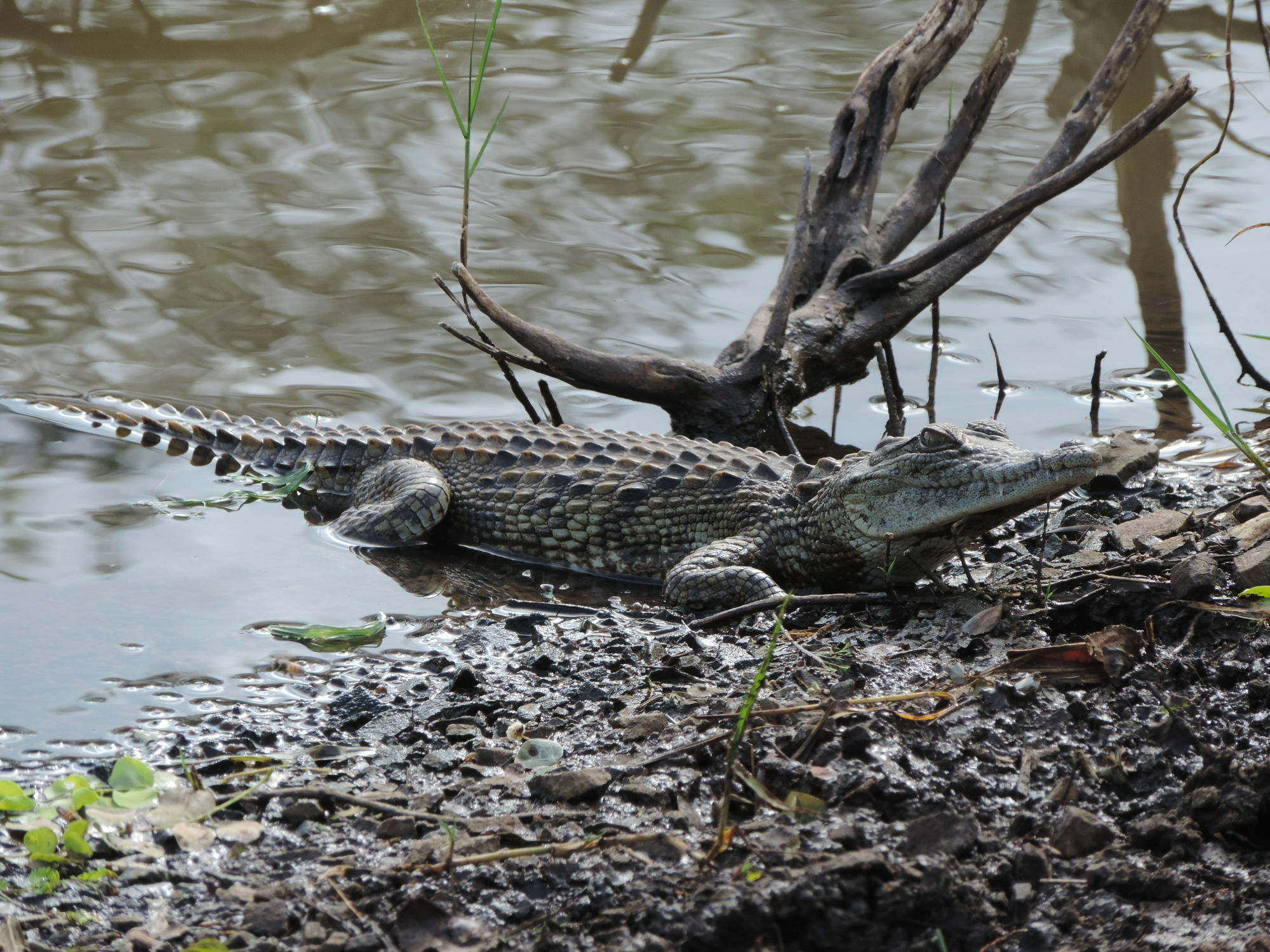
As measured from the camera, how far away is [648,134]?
1003 cm

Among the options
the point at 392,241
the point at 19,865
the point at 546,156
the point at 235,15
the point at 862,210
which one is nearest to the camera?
the point at 19,865

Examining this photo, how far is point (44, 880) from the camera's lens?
268 centimetres

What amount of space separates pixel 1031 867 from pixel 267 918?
1.59 m

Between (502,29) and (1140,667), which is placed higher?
(502,29)

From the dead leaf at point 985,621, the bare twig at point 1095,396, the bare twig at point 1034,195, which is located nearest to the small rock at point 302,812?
the dead leaf at point 985,621

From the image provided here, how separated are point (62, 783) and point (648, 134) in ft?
26.6

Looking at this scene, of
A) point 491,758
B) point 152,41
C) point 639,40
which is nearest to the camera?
point 491,758

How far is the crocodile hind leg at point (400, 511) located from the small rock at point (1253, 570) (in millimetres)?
3249

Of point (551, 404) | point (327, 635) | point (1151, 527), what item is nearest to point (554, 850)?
point (327, 635)

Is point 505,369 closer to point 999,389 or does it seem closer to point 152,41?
point 999,389

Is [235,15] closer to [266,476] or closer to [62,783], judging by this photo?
[266,476]

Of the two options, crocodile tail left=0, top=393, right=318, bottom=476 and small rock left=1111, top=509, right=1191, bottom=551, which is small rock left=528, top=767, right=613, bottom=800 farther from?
crocodile tail left=0, top=393, right=318, bottom=476

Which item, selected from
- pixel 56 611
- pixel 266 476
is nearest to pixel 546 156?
pixel 266 476

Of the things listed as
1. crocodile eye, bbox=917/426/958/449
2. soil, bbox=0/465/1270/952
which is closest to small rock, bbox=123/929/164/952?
soil, bbox=0/465/1270/952
